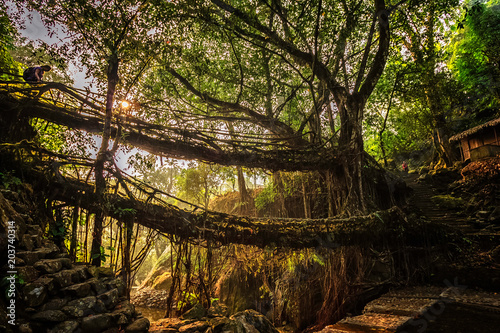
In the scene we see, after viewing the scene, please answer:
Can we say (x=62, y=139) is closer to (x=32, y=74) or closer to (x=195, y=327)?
(x=32, y=74)

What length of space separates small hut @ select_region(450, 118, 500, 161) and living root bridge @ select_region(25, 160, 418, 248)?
29.2 ft

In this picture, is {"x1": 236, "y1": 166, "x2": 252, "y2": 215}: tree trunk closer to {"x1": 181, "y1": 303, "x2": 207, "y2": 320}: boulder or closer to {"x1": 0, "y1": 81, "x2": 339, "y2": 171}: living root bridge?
{"x1": 0, "y1": 81, "x2": 339, "y2": 171}: living root bridge

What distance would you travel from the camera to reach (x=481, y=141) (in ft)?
35.1

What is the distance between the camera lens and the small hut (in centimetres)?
997

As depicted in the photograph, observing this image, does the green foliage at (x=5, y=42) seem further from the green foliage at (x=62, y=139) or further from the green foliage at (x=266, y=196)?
the green foliage at (x=266, y=196)

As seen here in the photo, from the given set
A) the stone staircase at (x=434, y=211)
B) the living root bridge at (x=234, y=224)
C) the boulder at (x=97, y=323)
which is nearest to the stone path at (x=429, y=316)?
the living root bridge at (x=234, y=224)

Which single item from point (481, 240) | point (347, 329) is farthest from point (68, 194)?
point (481, 240)

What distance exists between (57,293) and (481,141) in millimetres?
16033

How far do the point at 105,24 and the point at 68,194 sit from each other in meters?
2.79

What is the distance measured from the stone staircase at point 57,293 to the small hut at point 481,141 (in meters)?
14.6

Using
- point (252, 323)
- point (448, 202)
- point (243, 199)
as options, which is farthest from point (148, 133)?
point (448, 202)

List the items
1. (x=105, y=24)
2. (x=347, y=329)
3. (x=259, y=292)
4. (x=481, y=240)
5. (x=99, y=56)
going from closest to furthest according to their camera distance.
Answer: (x=347, y=329) < (x=105, y=24) < (x=99, y=56) < (x=481, y=240) < (x=259, y=292)

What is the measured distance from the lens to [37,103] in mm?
3672

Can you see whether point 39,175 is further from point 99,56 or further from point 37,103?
point 99,56
